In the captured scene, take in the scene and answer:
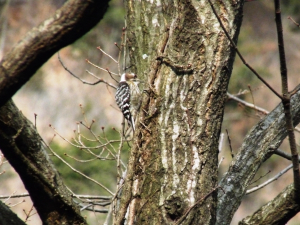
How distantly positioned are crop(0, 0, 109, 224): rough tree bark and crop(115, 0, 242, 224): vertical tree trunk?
531 millimetres

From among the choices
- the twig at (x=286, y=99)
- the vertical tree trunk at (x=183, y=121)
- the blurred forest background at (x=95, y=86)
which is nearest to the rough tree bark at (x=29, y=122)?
the vertical tree trunk at (x=183, y=121)

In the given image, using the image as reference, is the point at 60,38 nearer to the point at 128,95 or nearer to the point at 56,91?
the point at 128,95

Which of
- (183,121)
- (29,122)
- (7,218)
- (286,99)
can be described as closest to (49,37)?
(29,122)

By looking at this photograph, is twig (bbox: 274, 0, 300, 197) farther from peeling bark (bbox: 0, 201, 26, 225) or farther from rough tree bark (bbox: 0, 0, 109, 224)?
peeling bark (bbox: 0, 201, 26, 225)

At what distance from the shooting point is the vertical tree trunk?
314 centimetres

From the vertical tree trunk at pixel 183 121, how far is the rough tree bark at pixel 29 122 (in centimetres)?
53

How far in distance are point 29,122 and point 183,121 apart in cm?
112

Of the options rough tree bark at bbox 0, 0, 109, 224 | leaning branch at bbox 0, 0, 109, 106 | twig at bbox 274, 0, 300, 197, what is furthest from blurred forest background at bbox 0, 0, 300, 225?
leaning branch at bbox 0, 0, 109, 106

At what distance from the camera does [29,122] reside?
8.88ft

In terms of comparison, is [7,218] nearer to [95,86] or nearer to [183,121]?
[183,121]

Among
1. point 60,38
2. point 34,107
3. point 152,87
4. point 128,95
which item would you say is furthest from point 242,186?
point 34,107

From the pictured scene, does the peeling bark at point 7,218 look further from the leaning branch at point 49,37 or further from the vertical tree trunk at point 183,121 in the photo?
the leaning branch at point 49,37

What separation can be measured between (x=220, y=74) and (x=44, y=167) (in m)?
1.43

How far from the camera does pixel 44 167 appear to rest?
2.73m
